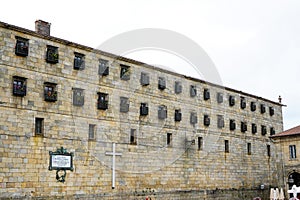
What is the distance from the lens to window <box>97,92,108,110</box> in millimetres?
28984

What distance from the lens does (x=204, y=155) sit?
36.8 meters

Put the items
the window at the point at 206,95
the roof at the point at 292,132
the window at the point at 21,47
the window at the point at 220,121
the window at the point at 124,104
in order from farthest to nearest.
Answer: the window at the point at 220,121 < the window at the point at 206,95 < the roof at the point at 292,132 < the window at the point at 124,104 < the window at the point at 21,47

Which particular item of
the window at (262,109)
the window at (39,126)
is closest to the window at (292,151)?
the window at (262,109)

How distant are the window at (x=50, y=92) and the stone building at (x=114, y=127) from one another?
0.23 feet

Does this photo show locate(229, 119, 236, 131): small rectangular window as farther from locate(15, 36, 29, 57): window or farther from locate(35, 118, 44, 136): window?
locate(15, 36, 29, 57): window

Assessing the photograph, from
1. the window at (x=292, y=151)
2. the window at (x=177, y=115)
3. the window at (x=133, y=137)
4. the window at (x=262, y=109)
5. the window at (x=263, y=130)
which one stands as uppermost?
the window at (x=262, y=109)

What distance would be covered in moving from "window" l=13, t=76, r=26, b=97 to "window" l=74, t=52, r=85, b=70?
3.98 metres

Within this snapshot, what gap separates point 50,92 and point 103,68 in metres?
4.81

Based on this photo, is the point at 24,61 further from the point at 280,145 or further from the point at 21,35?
the point at 280,145

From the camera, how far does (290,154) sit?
123ft

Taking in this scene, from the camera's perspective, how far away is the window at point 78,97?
90.1 ft

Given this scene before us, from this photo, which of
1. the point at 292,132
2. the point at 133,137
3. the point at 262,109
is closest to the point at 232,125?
the point at 292,132

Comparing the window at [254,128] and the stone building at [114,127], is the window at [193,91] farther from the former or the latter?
the window at [254,128]

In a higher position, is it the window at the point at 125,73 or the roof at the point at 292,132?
the window at the point at 125,73
